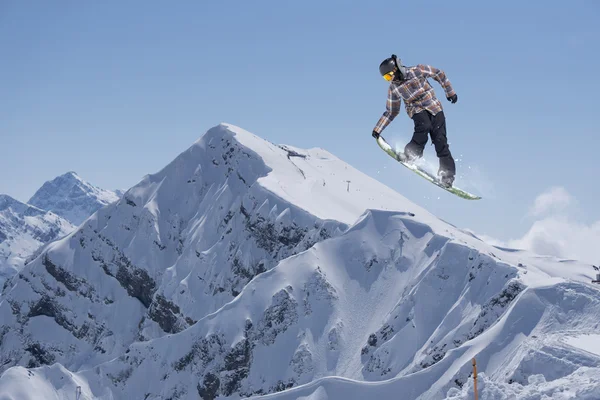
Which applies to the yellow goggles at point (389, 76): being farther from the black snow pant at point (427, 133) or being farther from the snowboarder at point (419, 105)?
the black snow pant at point (427, 133)

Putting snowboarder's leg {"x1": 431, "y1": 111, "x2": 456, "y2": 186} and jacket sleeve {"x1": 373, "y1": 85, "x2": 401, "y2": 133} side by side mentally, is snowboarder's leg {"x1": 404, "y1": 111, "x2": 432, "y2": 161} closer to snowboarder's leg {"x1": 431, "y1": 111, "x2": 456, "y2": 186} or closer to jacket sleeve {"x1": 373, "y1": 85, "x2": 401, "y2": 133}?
snowboarder's leg {"x1": 431, "y1": 111, "x2": 456, "y2": 186}

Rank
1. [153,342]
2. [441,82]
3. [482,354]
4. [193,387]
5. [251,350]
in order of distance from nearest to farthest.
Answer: [441,82], [482,354], [251,350], [193,387], [153,342]

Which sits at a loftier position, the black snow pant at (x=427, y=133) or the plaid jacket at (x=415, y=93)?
the plaid jacket at (x=415, y=93)

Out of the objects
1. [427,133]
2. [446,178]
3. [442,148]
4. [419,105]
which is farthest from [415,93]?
[446,178]

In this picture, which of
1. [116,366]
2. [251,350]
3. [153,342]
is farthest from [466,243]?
[116,366]

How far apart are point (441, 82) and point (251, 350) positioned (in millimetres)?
143237

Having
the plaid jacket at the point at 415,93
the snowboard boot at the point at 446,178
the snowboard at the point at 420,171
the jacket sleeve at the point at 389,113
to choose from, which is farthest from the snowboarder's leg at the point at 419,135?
the snowboard boot at the point at 446,178

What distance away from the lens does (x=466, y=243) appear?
147 meters

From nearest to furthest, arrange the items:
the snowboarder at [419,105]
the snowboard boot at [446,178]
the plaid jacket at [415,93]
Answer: the snowboarder at [419,105] → the plaid jacket at [415,93] → the snowboard boot at [446,178]

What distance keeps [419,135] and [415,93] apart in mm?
1519

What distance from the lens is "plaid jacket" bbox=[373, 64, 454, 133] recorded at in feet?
68.5

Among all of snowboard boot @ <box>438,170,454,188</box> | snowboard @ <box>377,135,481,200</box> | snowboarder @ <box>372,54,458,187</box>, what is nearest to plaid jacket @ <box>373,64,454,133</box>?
snowboarder @ <box>372,54,458,187</box>

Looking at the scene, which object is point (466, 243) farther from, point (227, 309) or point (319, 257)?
point (227, 309)

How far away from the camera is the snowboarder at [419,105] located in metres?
20.4
